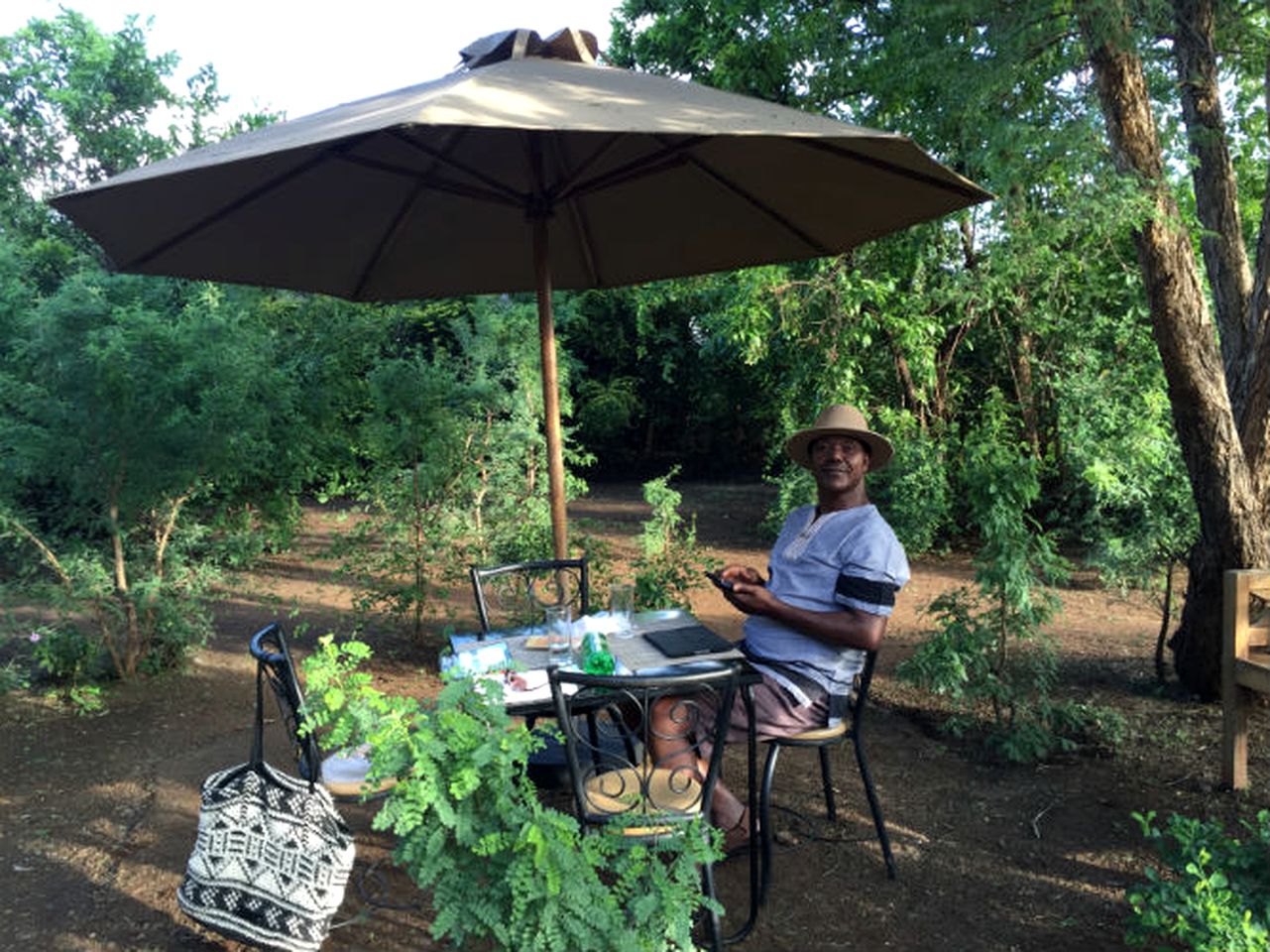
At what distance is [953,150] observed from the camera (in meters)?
5.78

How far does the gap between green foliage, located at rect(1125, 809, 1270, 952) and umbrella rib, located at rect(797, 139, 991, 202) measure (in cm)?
209

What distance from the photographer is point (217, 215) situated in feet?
11.1

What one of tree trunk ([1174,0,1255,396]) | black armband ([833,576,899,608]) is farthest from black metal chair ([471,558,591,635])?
tree trunk ([1174,0,1255,396])

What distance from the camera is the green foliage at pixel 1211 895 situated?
210cm

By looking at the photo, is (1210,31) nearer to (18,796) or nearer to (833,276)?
(833,276)

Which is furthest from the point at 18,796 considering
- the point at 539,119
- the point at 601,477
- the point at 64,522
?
the point at 601,477

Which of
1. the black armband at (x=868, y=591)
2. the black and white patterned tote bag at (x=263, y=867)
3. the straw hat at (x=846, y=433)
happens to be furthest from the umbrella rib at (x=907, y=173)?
the black and white patterned tote bag at (x=263, y=867)

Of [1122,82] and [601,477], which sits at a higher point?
[1122,82]

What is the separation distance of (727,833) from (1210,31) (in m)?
4.30

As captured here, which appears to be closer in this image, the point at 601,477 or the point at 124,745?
the point at 124,745

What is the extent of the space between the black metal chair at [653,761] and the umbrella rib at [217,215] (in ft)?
6.83

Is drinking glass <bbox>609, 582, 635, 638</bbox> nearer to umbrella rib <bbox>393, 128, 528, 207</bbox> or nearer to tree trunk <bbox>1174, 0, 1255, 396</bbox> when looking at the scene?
umbrella rib <bbox>393, 128, 528, 207</bbox>

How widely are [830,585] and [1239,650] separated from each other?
5.82ft

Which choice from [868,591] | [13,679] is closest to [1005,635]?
[868,591]
